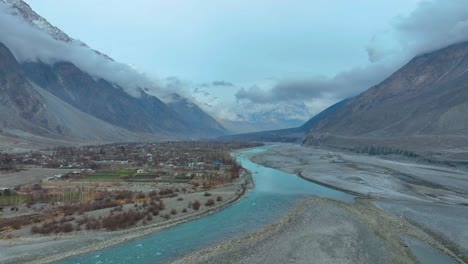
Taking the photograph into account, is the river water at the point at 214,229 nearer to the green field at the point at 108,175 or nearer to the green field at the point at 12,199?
the green field at the point at 12,199

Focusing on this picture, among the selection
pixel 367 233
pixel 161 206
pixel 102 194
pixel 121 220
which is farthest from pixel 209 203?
pixel 367 233

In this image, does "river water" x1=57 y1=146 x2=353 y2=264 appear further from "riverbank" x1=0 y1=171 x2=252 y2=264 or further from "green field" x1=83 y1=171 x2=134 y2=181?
"green field" x1=83 y1=171 x2=134 y2=181

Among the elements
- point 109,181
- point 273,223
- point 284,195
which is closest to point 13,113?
point 109,181

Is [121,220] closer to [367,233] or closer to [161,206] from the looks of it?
[161,206]

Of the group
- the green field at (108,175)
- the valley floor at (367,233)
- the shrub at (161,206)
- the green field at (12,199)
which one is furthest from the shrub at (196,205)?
the green field at (108,175)

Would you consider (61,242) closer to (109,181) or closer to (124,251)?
(124,251)

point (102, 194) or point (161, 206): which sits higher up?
point (102, 194)
